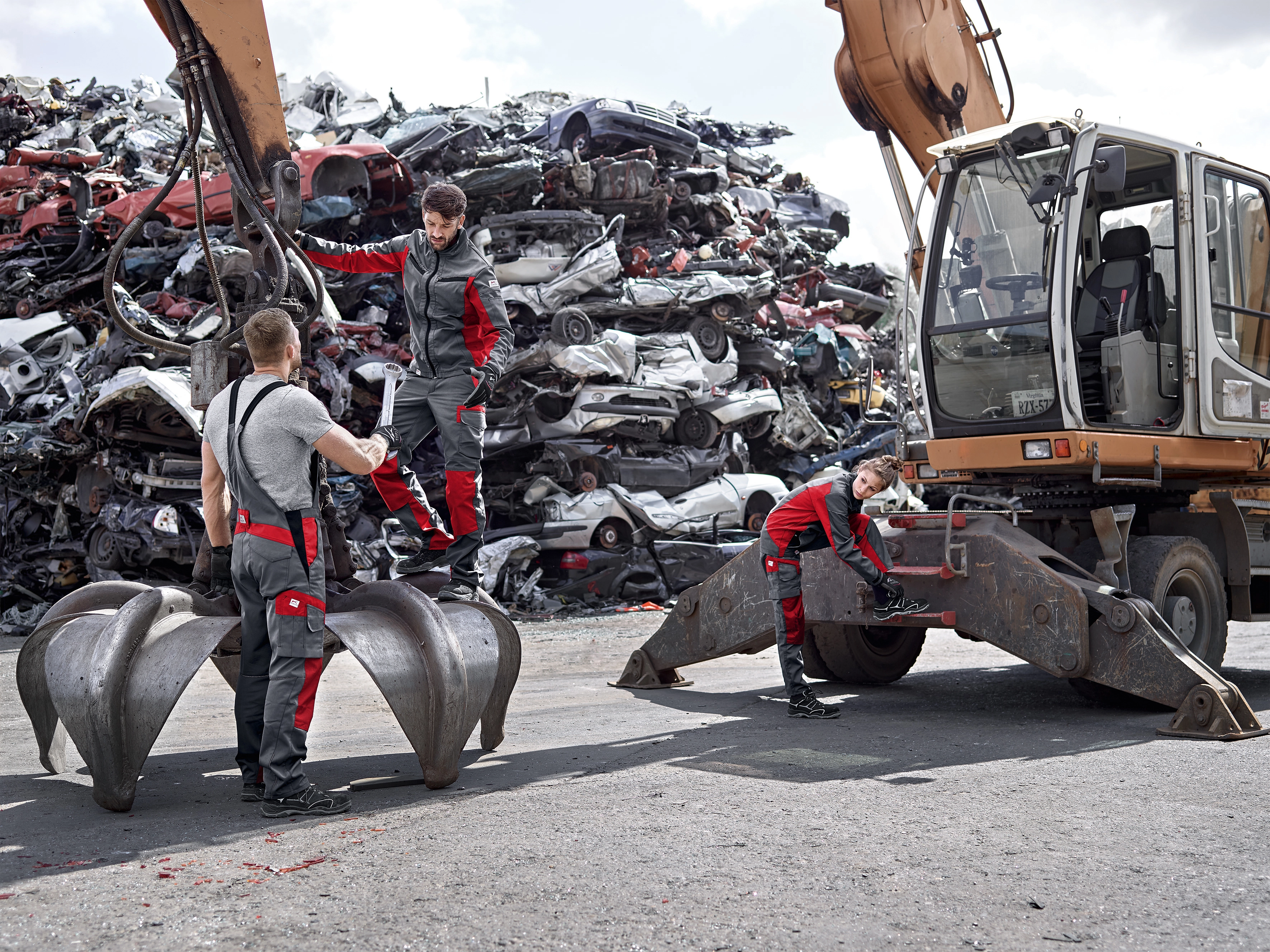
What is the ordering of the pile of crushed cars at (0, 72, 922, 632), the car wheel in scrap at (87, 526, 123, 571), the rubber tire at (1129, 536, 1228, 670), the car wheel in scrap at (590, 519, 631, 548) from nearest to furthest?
the rubber tire at (1129, 536, 1228, 670) < the car wheel in scrap at (87, 526, 123, 571) < the pile of crushed cars at (0, 72, 922, 632) < the car wheel in scrap at (590, 519, 631, 548)

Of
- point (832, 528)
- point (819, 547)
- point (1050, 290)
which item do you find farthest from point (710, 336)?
point (832, 528)

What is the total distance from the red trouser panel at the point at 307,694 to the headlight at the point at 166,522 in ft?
25.1

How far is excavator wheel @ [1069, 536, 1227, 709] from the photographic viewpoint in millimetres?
6785

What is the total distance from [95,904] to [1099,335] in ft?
20.5

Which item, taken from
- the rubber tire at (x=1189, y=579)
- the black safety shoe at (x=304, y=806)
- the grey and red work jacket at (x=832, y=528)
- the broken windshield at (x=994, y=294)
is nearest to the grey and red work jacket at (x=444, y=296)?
the grey and red work jacket at (x=832, y=528)

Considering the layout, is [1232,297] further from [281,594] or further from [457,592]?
[281,594]

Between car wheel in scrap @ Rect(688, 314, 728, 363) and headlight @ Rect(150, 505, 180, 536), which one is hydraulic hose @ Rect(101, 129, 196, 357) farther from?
car wheel in scrap @ Rect(688, 314, 728, 363)

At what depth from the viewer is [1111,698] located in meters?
6.72

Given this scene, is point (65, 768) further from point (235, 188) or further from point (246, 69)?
point (246, 69)

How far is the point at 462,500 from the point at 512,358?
8.40m

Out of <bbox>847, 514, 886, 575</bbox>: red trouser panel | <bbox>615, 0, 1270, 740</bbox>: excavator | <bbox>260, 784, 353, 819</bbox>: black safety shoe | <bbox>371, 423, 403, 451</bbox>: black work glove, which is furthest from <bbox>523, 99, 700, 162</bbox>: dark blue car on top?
<bbox>260, 784, 353, 819</bbox>: black safety shoe

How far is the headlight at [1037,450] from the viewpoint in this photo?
683cm

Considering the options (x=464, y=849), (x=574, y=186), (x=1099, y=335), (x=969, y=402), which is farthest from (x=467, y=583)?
(x=574, y=186)

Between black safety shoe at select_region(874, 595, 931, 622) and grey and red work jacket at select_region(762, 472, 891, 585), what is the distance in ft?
0.53
